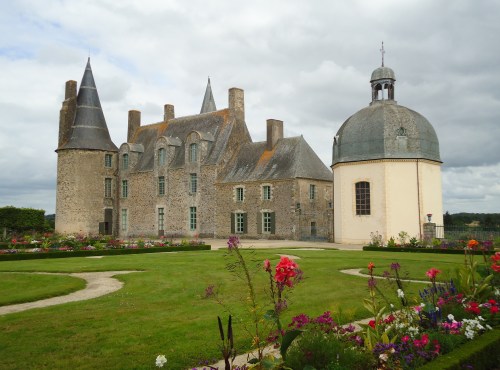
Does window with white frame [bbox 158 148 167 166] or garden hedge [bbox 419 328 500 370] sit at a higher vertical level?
window with white frame [bbox 158 148 167 166]

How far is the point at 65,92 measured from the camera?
39.7 metres

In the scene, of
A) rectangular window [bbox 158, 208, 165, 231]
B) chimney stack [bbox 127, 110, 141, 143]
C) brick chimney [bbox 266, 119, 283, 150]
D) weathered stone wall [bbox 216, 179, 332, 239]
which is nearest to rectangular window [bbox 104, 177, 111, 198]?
chimney stack [bbox 127, 110, 141, 143]

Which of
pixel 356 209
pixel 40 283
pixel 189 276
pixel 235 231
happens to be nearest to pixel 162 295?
pixel 189 276

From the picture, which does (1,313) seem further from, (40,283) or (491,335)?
(491,335)

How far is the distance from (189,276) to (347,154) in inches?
620

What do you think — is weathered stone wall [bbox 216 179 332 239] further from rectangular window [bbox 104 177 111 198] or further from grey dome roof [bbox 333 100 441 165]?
rectangular window [bbox 104 177 111 198]

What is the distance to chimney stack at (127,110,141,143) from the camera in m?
41.7

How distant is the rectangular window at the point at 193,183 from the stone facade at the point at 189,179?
77mm

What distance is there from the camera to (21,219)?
3475cm

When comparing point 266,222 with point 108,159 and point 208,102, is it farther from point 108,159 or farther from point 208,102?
point 208,102

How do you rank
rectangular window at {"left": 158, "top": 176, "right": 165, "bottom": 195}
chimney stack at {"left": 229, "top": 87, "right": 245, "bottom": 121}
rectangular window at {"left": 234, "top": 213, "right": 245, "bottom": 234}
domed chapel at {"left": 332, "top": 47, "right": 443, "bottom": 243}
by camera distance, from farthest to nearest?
rectangular window at {"left": 158, "top": 176, "right": 165, "bottom": 195}, chimney stack at {"left": 229, "top": 87, "right": 245, "bottom": 121}, rectangular window at {"left": 234, "top": 213, "right": 245, "bottom": 234}, domed chapel at {"left": 332, "top": 47, "right": 443, "bottom": 243}

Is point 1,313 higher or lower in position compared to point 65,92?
lower

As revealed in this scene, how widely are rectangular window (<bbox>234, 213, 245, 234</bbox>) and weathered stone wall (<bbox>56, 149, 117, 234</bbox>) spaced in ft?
41.3

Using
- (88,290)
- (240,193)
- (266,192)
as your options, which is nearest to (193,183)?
(240,193)
